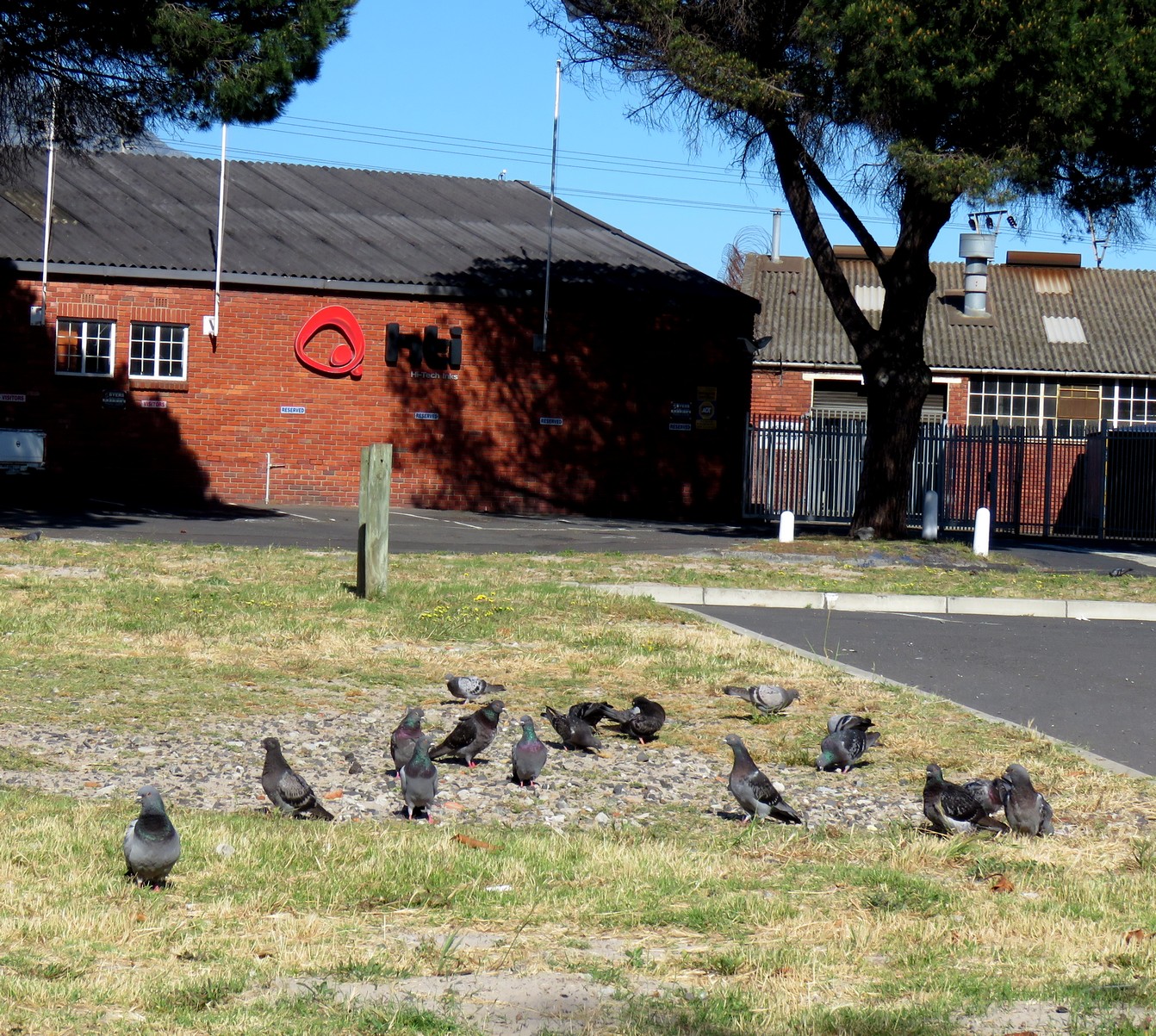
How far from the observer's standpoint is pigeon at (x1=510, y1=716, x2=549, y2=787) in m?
6.80

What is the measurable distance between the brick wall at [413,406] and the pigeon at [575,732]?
21028mm

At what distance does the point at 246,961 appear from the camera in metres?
4.12

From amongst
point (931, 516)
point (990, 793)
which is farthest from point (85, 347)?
point (990, 793)

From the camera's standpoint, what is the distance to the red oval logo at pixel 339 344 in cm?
2803

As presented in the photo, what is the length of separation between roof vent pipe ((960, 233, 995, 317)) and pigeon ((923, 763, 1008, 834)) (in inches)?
1500

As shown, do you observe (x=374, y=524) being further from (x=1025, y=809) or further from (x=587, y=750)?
(x=1025, y=809)

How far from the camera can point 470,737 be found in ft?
23.5

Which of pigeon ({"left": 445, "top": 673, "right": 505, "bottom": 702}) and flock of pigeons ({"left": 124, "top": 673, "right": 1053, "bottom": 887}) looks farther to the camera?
pigeon ({"left": 445, "top": 673, "right": 505, "bottom": 702})

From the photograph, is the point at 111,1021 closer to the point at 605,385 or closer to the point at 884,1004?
the point at 884,1004

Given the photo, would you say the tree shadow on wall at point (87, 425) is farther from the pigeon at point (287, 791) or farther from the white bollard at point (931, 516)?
the pigeon at point (287, 791)

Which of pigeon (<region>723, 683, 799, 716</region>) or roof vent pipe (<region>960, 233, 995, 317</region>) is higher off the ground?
roof vent pipe (<region>960, 233, 995, 317</region>)

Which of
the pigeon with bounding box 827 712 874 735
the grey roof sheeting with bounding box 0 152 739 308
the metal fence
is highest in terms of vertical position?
the grey roof sheeting with bounding box 0 152 739 308

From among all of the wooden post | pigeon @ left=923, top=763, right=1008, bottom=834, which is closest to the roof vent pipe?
the wooden post

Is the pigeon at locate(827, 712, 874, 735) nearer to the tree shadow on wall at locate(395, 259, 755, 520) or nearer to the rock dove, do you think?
the rock dove
